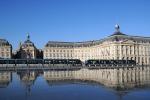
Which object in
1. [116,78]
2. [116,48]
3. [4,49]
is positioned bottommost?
[116,78]

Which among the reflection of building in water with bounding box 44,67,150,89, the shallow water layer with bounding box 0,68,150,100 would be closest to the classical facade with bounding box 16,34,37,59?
the reflection of building in water with bounding box 44,67,150,89

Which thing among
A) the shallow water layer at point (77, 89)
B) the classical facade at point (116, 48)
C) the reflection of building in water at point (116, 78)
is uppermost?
the classical facade at point (116, 48)

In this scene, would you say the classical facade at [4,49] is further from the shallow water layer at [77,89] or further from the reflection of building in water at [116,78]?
the shallow water layer at [77,89]

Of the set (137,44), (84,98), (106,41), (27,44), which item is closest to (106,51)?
(106,41)

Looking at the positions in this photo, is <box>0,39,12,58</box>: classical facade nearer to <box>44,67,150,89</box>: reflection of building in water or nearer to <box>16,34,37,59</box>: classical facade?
<box>16,34,37,59</box>: classical facade

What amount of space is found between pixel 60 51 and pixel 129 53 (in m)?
54.2

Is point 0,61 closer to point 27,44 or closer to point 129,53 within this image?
point 129,53

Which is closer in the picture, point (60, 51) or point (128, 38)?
point (128, 38)

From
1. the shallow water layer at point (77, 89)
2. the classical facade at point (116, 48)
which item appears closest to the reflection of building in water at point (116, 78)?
the shallow water layer at point (77, 89)

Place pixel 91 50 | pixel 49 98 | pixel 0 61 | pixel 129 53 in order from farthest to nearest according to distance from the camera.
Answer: pixel 91 50
pixel 129 53
pixel 0 61
pixel 49 98

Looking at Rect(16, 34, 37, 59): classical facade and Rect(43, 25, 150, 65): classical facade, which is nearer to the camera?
Rect(43, 25, 150, 65): classical facade

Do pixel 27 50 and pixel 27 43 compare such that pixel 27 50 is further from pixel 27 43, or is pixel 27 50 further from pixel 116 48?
pixel 116 48

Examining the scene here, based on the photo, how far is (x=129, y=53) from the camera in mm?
135625

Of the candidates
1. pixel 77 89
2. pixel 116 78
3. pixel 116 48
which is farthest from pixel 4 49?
pixel 77 89
